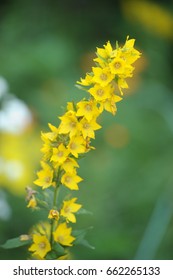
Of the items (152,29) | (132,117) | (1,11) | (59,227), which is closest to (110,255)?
(132,117)

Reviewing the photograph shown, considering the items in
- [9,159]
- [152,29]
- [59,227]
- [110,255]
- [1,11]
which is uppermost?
[1,11]

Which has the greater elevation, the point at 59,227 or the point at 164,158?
the point at 164,158

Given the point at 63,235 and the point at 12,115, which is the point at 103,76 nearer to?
the point at 63,235

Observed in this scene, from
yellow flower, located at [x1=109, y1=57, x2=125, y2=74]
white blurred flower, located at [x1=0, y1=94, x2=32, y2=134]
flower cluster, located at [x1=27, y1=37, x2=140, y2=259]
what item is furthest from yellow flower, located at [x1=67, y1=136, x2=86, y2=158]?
white blurred flower, located at [x1=0, y1=94, x2=32, y2=134]

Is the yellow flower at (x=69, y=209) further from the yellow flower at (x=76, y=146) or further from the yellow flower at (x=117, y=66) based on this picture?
the yellow flower at (x=117, y=66)

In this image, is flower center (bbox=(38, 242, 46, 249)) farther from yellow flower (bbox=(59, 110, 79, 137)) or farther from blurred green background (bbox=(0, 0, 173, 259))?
blurred green background (bbox=(0, 0, 173, 259))

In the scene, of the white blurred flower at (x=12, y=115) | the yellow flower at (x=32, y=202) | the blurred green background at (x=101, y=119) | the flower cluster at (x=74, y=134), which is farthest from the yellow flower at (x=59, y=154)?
the white blurred flower at (x=12, y=115)

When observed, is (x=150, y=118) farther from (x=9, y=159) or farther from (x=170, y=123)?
(x=9, y=159)
